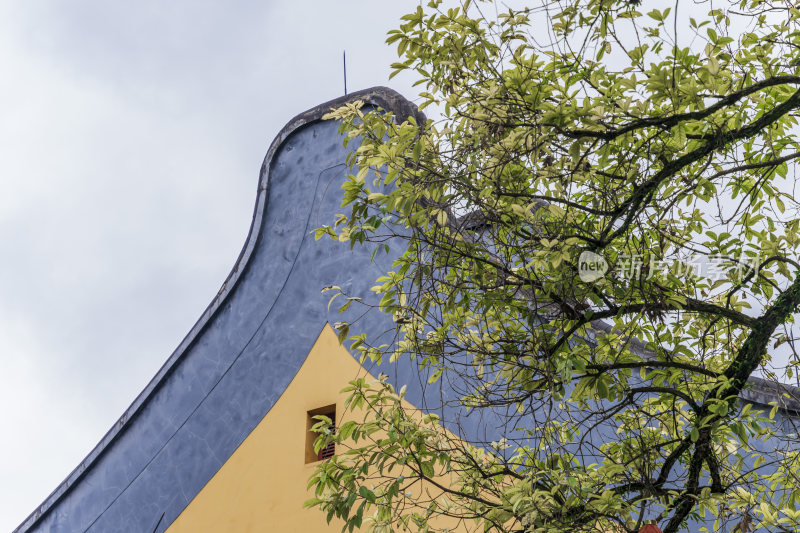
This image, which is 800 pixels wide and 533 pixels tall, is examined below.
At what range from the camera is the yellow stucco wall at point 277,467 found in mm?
6387

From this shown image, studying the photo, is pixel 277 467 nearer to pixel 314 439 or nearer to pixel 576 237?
pixel 314 439

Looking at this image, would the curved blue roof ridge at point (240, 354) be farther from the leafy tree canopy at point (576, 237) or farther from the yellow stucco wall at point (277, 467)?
the leafy tree canopy at point (576, 237)

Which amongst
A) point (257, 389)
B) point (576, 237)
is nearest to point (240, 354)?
point (257, 389)

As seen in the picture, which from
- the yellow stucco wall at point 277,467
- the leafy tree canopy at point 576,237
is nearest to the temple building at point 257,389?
the yellow stucco wall at point 277,467

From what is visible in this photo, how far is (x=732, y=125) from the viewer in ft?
13.4

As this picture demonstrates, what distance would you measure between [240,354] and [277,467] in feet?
3.70

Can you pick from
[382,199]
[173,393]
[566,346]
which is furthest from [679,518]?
[173,393]

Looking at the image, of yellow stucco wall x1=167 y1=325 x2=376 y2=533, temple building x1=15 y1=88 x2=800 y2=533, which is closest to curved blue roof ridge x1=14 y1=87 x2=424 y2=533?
temple building x1=15 y1=88 x2=800 y2=533

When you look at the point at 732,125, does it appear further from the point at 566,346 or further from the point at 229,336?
the point at 229,336

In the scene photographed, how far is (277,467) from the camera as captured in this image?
Result: 21.5ft

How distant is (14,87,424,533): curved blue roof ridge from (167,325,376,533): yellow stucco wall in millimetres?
118

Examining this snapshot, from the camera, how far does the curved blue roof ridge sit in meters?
6.96

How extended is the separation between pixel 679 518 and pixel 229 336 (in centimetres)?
452

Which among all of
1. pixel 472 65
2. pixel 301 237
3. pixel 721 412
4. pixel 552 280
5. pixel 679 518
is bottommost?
pixel 679 518
